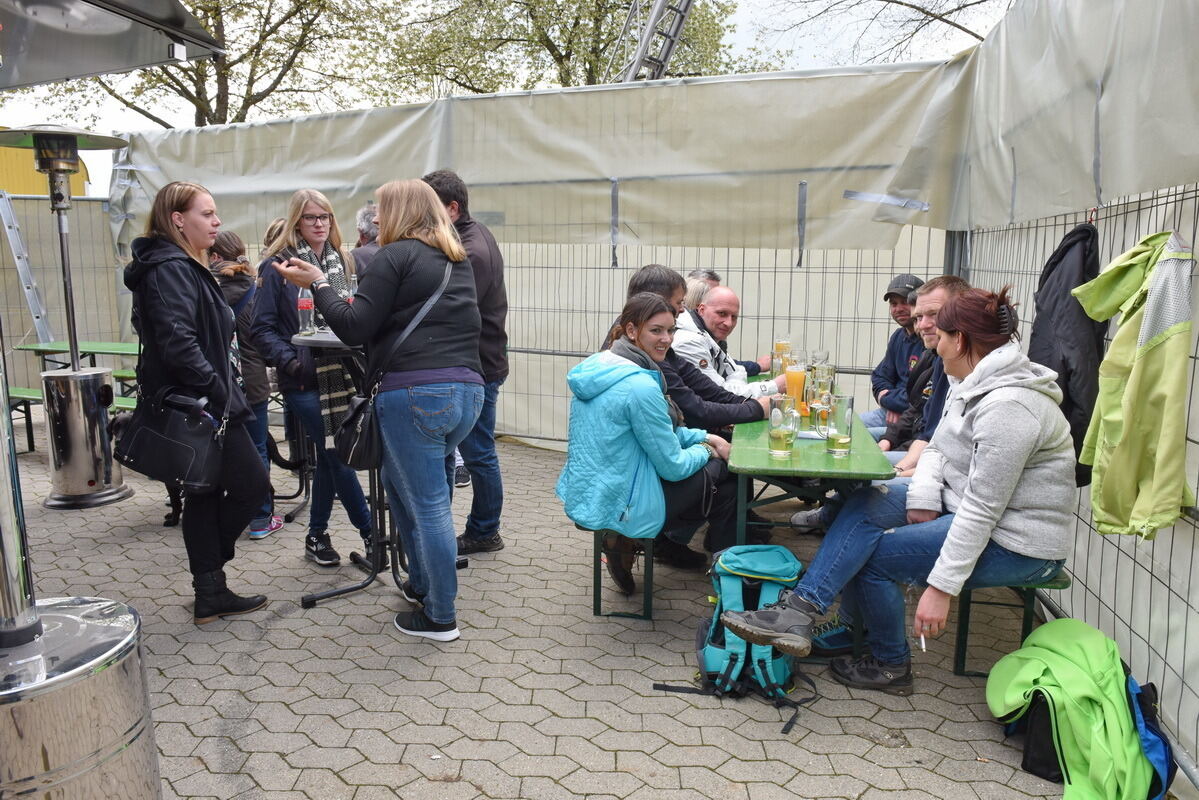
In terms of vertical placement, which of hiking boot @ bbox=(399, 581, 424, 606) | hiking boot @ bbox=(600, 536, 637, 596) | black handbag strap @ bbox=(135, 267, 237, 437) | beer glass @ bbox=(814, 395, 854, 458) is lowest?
hiking boot @ bbox=(399, 581, 424, 606)

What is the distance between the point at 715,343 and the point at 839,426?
1.50 m

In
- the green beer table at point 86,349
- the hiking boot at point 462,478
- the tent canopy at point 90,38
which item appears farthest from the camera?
the green beer table at point 86,349

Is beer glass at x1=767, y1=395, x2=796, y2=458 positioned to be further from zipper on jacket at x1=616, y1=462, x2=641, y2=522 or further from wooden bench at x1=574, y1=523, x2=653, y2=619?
wooden bench at x1=574, y1=523, x2=653, y2=619

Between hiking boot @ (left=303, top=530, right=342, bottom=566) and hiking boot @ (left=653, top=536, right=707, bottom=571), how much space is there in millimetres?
1623

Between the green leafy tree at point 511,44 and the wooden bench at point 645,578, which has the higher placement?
the green leafy tree at point 511,44

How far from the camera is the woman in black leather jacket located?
3271mm

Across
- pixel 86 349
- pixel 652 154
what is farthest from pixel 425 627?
pixel 86 349

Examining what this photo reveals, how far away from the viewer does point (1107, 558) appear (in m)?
3.15

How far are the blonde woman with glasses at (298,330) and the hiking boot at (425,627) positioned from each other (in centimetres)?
87

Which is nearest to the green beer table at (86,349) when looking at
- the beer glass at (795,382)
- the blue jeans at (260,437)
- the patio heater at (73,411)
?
the patio heater at (73,411)

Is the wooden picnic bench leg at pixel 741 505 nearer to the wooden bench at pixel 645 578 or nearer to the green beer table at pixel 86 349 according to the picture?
the wooden bench at pixel 645 578

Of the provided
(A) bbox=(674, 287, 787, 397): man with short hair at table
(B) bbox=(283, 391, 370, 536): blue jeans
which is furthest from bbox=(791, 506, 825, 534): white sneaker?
(B) bbox=(283, 391, 370, 536): blue jeans

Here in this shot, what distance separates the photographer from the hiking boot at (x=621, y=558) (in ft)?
12.7

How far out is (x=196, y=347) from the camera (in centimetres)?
330
